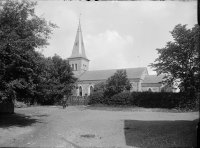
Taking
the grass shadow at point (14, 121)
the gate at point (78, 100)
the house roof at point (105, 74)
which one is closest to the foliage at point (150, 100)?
the gate at point (78, 100)

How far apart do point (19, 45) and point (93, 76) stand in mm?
47418

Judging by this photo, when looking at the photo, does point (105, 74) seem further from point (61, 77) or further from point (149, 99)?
point (149, 99)

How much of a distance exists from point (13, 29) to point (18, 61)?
2.05 m

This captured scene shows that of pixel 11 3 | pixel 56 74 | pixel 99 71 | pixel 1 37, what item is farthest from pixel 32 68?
pixel 99 71

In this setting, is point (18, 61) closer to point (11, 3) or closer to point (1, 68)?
point (1, 68)

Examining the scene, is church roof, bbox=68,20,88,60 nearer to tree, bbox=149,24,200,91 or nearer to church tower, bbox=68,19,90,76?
church tower, bbox=68,19,90,76

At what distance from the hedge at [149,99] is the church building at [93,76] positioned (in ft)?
40.9

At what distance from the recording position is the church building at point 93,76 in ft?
163

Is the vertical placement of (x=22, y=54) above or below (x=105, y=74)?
below

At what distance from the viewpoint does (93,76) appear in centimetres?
5809

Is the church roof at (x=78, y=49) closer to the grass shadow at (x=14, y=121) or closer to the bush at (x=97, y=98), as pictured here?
the bush at (x=97, y=98)

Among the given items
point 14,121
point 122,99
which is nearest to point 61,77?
point 122,99

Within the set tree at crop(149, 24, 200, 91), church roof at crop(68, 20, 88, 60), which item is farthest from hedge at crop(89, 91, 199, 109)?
church roof at crop(68, 20, 88, 60)

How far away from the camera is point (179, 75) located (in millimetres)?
23547
